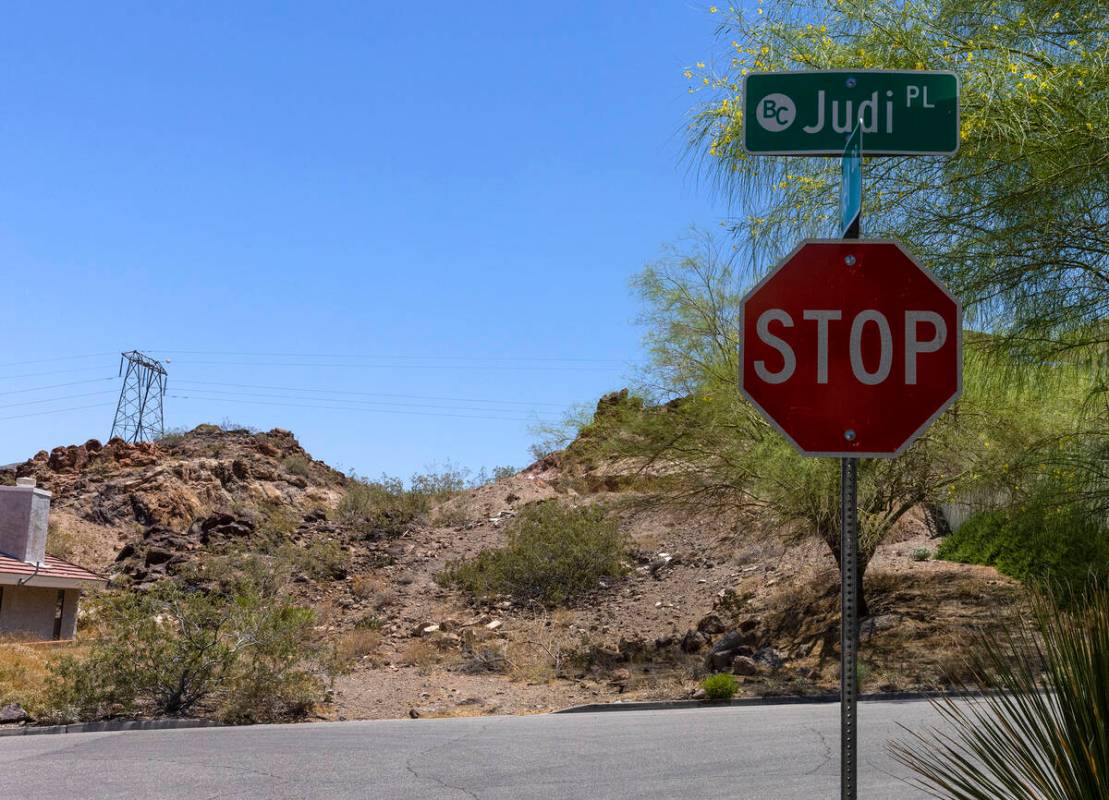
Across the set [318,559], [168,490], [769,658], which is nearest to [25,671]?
[769,658]

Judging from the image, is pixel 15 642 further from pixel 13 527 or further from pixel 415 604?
pixel 415 604

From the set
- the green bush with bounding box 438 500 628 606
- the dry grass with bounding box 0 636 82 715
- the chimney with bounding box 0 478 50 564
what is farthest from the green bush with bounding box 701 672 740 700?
the chimney with bounding box 0 478 50 564

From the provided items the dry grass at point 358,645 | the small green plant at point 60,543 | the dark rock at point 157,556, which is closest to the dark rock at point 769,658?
the dry grass at point 358,645

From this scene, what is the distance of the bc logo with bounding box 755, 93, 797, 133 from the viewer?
15.5ft

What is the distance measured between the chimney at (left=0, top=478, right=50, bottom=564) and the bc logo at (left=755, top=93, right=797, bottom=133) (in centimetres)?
2797

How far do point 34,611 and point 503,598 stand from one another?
490 inches

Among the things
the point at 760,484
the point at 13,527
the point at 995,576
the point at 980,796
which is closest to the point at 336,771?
the point at 980,796

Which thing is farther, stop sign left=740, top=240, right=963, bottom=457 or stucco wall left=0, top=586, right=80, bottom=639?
stucco wall left=0, top=586, right=80, bottom=639

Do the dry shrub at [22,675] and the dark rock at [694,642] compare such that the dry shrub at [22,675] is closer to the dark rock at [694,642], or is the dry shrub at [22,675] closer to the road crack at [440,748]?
the road crack at [440,748]

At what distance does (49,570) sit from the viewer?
28719 mm

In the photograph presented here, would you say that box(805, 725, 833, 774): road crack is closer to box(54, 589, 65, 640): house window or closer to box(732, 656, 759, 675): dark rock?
box(732, 656, 759, 675): dark rock

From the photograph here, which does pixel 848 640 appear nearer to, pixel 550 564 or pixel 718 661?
pixel 718 661

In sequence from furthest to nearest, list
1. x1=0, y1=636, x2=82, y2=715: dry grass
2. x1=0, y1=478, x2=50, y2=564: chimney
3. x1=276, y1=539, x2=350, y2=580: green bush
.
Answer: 1. x1=276, y1=539, x2=350, y2=580: green bush
2. x1=0, y1=478, x2=50, y2=564: chimney
3. x1=0, y1=636, x2=82, y2=715: dry grass

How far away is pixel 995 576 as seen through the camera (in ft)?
82.2
